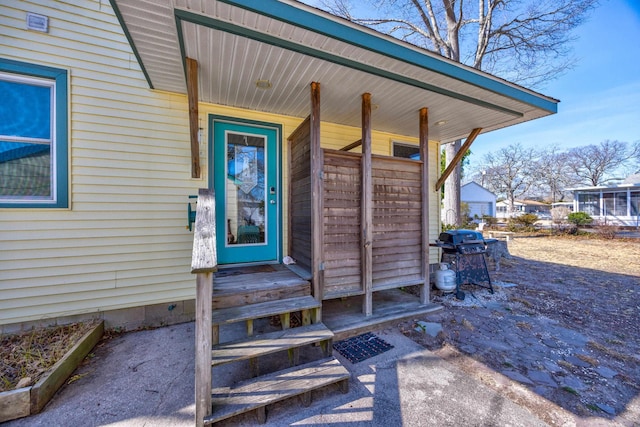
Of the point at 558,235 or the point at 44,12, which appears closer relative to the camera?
the point at 44,12

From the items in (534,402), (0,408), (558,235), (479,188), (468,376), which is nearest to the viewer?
(0,408)

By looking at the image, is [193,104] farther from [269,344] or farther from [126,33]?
[269,344]

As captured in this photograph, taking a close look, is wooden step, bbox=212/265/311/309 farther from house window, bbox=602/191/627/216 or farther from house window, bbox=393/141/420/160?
house window, bbox=602/191/627/216

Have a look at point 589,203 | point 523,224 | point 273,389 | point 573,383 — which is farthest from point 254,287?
point 589,203

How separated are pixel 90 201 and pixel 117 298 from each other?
1.12 metres

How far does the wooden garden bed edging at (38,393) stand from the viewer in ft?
5.47

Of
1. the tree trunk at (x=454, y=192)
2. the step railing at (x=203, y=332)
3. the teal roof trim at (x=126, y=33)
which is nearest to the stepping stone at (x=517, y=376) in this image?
the step railing at (x=203, y=332)

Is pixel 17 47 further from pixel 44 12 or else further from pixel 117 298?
pixel 117 298

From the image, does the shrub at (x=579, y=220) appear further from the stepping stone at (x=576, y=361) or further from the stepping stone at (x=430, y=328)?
the stepping stone at (x=430, y=328)

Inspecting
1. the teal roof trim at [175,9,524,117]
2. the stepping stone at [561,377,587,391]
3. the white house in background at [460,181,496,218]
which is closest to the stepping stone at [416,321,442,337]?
the stepping stone at [561,377,587,391]

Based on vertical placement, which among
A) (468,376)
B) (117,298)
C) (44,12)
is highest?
(44,12)

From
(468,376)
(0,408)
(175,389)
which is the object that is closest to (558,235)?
(468,376)

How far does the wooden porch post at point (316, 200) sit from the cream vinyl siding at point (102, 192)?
59.0 inches

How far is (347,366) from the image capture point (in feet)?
7.48
